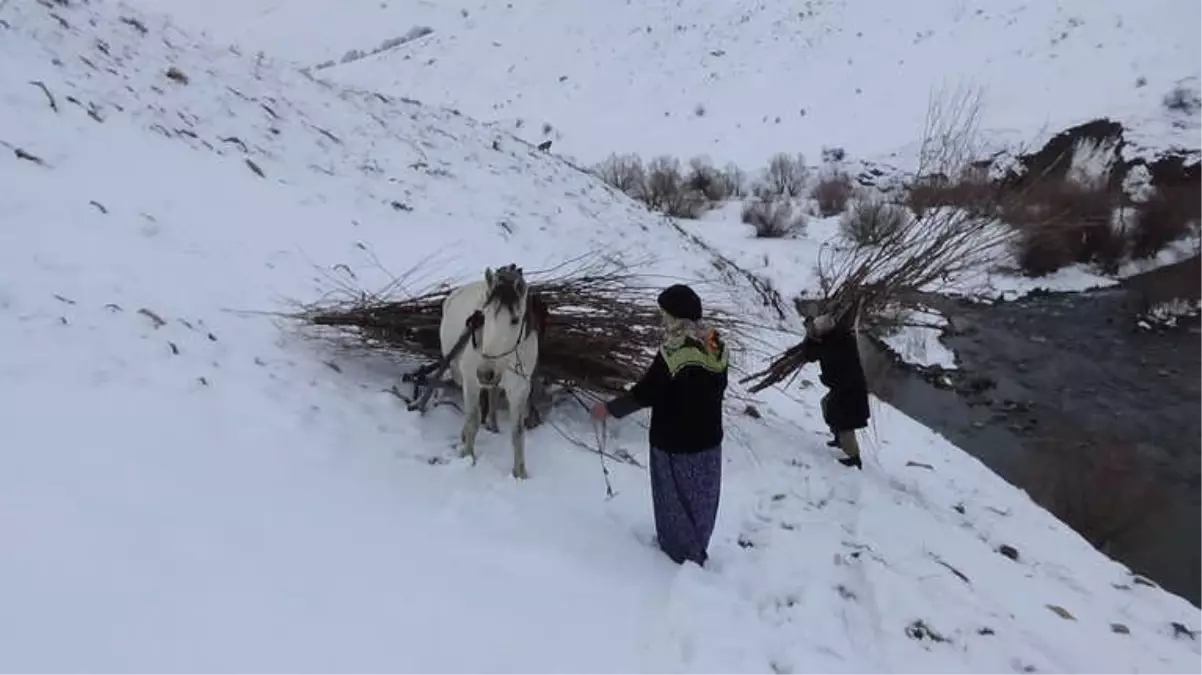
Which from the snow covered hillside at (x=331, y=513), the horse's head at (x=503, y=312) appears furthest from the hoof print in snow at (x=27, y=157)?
the horse's head at (x=503, y=312)

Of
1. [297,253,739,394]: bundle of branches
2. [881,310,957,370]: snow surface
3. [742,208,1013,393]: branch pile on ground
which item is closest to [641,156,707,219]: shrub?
[881,310,957,370]: snow surface

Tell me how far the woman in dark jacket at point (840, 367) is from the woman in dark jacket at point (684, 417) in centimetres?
234

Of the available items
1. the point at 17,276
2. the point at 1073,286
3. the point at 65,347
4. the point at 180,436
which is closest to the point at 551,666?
the point at 180,436

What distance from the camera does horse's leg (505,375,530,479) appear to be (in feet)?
14.3

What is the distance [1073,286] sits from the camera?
53.2ft

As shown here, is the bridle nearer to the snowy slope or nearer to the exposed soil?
the exposed soil

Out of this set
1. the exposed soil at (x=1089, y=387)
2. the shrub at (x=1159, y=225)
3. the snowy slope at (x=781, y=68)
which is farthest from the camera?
the snowy slope at (x=781, y=68)

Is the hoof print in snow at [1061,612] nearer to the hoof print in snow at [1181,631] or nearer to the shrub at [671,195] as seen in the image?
the hoof print in snow at [1181,631]

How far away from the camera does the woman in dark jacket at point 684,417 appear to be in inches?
152

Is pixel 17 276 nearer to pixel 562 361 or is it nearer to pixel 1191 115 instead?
pixel 562 361

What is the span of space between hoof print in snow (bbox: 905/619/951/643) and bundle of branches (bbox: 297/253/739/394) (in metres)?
2.12

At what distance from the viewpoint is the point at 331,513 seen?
379 cm

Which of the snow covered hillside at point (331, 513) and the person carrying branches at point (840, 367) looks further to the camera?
the person carrying branches at point (840, 367)

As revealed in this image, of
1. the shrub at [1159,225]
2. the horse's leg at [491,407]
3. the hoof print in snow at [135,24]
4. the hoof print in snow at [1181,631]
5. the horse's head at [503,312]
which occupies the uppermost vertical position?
the shrub at [1159,225]
